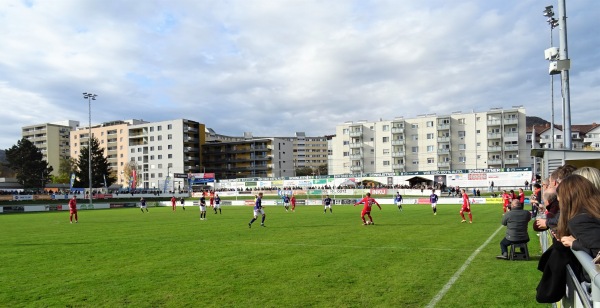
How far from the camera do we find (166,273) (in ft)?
36.1

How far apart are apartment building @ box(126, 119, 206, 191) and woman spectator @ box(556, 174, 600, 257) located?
113662mm

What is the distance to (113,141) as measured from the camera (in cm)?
13050

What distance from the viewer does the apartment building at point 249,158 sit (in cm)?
11625

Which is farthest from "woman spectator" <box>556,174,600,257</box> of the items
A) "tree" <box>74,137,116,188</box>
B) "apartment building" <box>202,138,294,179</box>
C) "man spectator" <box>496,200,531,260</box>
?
"apartment building" <box>202,138,294,179</box>

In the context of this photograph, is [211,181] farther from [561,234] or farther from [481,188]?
[561,234]

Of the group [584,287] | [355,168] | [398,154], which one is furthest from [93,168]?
[584,287]

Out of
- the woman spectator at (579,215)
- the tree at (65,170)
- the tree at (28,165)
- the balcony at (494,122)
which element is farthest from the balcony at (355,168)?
the woman spectator at (579,215)

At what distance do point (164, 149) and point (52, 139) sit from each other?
5855 cm

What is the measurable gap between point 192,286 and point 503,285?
6611 millimetres

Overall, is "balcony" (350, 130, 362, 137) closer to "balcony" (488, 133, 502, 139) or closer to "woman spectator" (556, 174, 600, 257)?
"balcony" (488, 133, 502, 139)

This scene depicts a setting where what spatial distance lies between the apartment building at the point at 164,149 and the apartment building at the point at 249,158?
3.80 metres

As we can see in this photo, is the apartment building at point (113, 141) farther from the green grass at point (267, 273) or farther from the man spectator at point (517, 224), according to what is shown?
the man spectator at point (517, 224)

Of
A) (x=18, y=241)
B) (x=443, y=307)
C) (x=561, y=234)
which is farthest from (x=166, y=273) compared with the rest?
(x=18, y=241)

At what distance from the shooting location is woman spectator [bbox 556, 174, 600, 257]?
3565 mm
